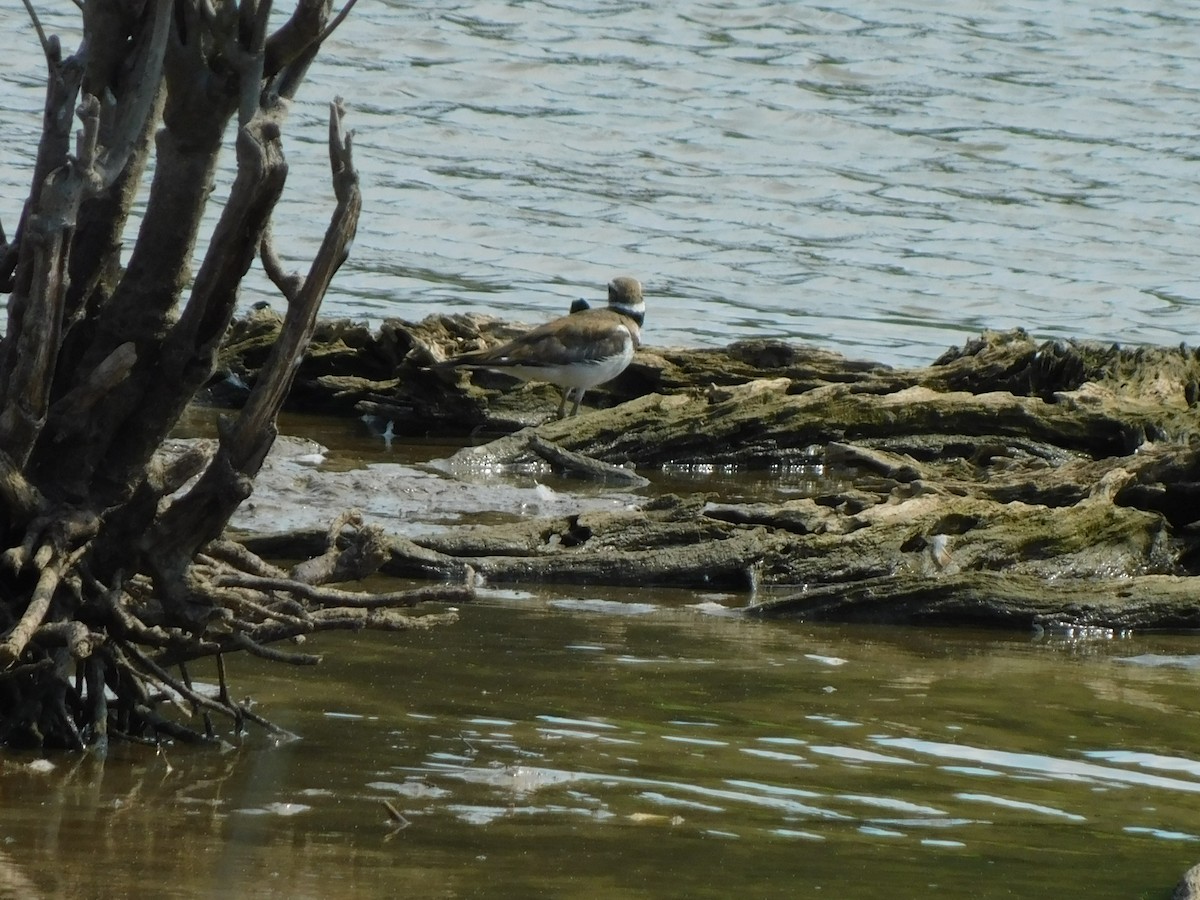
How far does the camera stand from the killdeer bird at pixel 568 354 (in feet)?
38.0

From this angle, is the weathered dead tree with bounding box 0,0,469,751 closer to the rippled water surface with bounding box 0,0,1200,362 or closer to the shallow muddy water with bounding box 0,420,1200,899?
the shallow muddy water with bounding box 0,420,1200,899

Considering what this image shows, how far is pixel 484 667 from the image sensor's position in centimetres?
597

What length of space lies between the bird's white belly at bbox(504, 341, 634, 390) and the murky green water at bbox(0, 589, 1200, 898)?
493 centimetres

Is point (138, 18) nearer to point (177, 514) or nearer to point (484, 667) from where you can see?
point (177, 514)

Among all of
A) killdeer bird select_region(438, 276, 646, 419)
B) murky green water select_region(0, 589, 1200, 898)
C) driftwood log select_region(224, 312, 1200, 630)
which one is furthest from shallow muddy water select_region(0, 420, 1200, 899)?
killdeer bird select_region(438, 276, 646, 419)

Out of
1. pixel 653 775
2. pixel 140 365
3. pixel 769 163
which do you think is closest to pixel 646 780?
pixel 653 775

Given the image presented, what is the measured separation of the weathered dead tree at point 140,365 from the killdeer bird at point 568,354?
6.74m

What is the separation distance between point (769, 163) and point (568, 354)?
12120 millimetres

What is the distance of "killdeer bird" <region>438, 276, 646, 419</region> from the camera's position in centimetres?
1157

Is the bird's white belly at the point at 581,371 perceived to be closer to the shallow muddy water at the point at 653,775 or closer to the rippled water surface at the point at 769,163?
the rippled water surface at the point at 769,163

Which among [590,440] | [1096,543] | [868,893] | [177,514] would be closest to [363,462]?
[590,440]

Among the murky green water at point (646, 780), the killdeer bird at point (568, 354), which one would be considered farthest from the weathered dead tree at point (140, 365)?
the killdeer bird at point (568, 354)

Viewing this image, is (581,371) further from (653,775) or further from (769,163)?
(769,163)

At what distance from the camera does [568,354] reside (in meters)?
11.6
